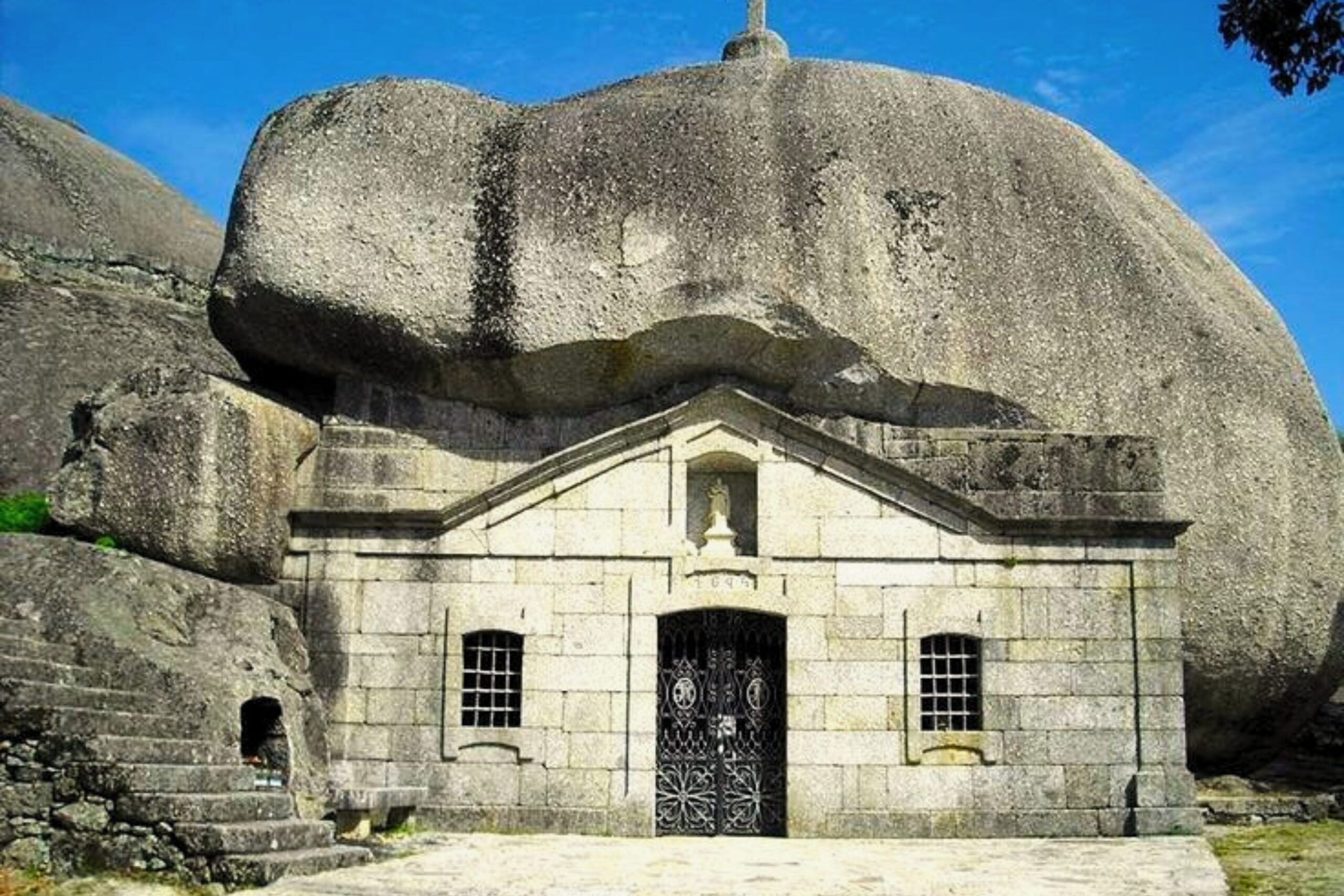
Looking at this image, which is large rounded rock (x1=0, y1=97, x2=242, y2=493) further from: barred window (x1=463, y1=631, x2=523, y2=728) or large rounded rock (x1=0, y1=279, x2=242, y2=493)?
barred window (x1=463, y1=631, x2=523, y2=728)

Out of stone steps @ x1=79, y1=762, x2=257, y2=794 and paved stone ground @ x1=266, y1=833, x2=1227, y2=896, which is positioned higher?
stone steps @ x1=79, y1=762, x2=257, y2=794

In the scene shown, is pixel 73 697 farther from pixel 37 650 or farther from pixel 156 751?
pixel 37 650

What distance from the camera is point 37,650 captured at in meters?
12.9

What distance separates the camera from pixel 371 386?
1825cm

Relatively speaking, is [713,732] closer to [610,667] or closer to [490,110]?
[610,667]

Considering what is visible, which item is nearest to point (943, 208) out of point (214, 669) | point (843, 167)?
point (843, 167)

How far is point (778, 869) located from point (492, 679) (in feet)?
15.6

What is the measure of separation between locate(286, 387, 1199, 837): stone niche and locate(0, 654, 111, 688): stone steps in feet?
12.9

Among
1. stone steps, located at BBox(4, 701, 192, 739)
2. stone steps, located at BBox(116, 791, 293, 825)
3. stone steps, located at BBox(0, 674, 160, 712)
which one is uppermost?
stone steps, located at BBox(0, 674, 160, 712)

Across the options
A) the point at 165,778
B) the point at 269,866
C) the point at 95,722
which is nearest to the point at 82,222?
the point at 95,722

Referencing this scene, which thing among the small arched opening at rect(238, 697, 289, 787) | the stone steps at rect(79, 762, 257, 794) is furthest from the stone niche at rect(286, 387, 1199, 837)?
the stone steps at rect(79, 762, 257, 794)

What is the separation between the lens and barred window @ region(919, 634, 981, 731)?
1634 cm

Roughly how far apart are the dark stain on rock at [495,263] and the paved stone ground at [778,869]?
5782mm

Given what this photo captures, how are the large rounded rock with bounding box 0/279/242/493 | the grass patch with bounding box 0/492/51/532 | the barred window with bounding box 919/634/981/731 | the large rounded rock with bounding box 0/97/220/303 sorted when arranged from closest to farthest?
the barred window with bounding box 919/634/981/731
the grass patch with bounding box 0/492/51/532
the large rounded rock with bounding box 0/279/242/493
the large rounded rock with bounding box 0/97/220/303
